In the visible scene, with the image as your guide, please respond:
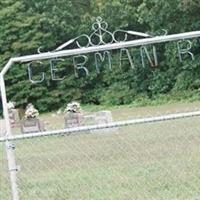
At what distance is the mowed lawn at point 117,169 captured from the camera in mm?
8523

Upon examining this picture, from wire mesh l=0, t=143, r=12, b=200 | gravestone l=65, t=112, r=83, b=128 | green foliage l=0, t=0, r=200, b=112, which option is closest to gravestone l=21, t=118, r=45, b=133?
gravestone l=65, t=112, r=83, b=128

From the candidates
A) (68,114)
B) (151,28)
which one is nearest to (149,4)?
(151,28)

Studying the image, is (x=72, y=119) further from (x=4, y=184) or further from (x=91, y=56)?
(x=91, y=56)

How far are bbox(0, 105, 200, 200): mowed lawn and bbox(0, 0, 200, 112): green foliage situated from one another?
56.3 feet

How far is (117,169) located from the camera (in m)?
9.75

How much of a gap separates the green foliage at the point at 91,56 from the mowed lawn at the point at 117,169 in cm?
1717

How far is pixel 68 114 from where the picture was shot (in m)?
18.0

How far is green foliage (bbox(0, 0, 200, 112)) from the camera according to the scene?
95.7 ft

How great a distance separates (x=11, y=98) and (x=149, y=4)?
289 inches

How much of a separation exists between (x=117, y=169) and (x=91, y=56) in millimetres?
18934

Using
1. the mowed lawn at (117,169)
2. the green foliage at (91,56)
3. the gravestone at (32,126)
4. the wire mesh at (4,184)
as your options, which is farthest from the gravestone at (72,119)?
the green foliage at (91,56)

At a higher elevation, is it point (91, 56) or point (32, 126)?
point (91, 56)

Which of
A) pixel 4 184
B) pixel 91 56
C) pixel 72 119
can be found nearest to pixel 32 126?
pixel 72 119

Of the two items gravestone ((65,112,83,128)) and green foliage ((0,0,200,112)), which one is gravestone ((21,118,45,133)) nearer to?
gravestone ((65,112,83,128))
